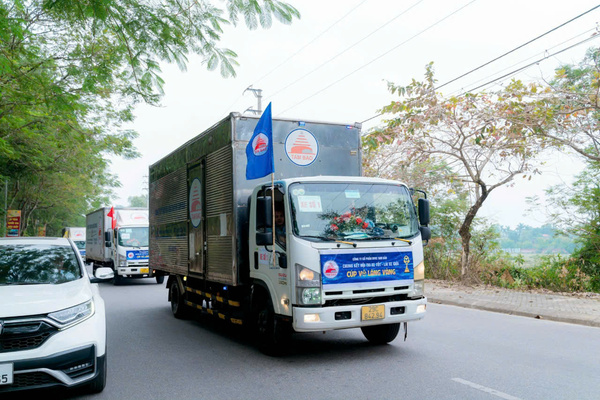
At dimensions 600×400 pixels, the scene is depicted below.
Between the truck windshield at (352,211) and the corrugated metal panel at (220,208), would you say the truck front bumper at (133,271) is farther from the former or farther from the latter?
the truck windshield at (352,211)

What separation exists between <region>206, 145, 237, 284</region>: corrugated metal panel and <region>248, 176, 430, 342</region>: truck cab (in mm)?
679

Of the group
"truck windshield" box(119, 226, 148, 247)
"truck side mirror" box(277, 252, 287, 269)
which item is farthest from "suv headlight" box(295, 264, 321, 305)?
"truck windshield" box(119, 226, 148, 247)

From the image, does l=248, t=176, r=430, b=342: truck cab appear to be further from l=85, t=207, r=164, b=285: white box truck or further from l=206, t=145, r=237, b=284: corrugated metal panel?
l=85, t=207, r=164, b=285: white box truck

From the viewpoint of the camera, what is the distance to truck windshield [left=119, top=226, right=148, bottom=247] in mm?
20438

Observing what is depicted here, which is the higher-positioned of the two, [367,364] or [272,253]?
[272,253]

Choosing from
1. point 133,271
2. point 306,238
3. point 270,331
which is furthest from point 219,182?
point 133,271

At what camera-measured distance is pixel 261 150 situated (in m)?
7.00

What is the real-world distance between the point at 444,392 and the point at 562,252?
420 inches

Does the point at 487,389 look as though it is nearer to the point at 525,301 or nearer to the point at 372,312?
the point at 372,312

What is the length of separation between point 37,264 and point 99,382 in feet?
5.32

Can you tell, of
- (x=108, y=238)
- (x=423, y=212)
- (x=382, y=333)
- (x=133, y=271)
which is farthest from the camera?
(x=108, y=238)

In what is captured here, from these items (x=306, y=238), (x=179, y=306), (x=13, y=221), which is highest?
(x=13, y=221)

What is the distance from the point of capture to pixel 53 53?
1090 centimetres

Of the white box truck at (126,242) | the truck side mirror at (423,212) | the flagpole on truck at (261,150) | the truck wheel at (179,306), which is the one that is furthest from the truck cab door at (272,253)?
the white box truck at (126,242)
